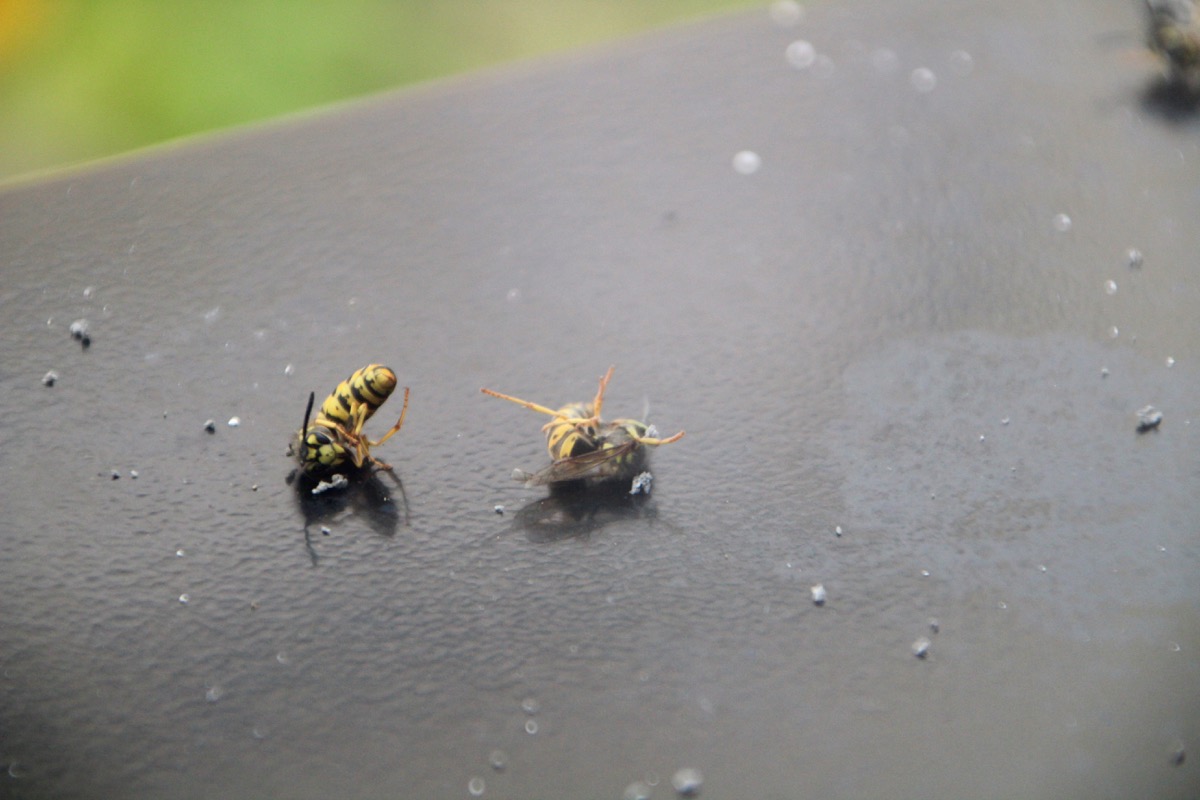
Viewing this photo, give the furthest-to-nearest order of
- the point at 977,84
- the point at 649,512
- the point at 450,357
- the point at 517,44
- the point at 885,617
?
the point at 517,44, the point at 977,84, the point at 450,357, the point at 649,512, the point at 885,617

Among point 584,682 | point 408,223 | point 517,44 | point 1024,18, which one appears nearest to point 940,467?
point 584,682

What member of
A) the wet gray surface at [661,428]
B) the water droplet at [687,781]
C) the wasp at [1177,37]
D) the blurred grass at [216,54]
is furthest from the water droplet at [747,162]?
the blurred grass at [216,54]

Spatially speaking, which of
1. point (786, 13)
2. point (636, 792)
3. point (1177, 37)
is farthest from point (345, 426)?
point (1177, 37)

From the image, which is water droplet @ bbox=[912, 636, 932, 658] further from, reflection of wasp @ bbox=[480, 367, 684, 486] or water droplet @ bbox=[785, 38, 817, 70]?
water droplet @ bbox=[785, 38, 817, 70]

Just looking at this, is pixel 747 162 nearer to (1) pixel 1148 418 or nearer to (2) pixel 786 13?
(2) pixel 786 13

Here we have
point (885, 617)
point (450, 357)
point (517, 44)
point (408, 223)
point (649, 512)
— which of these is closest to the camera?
point (885, 617)

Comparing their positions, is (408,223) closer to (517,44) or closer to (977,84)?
(977,84)

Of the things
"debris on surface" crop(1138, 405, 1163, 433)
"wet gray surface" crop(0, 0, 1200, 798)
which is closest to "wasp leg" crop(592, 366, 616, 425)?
"wet gray surface" crop(0, 0, 1200, 798)
